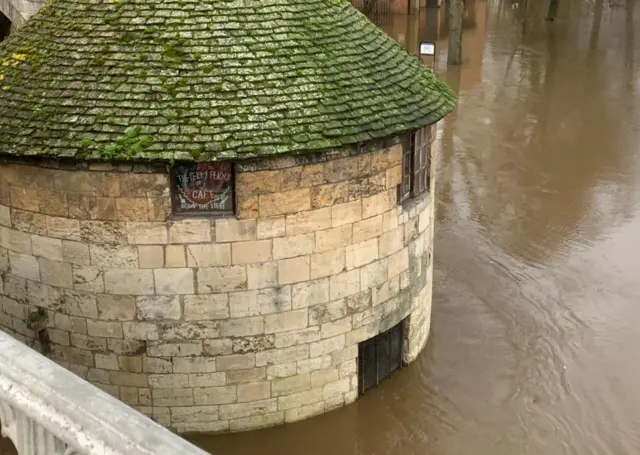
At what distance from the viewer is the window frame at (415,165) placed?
10.2m

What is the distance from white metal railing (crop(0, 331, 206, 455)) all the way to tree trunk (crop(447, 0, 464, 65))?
2650 centimetres

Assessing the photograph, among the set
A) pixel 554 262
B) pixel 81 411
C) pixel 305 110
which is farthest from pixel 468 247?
pixel 81 411

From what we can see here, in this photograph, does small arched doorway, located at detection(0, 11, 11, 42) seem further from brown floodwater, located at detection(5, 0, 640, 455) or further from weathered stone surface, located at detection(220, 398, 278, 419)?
weathered stone surface, located at detection(220, 398, 278, 419)

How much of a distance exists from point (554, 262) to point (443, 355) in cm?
472

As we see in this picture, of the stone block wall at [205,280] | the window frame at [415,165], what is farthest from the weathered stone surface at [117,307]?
the window frame at [415,165]

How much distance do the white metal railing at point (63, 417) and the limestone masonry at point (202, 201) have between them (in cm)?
490

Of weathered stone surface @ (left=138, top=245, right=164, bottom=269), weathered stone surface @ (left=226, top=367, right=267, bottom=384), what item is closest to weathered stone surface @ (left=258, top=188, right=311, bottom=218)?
weathered stone surface @ (left=138, top=245, right=164, bottom=269)

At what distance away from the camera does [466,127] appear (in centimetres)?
2423

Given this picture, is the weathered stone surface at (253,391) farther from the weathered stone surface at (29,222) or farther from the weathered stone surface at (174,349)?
the weathered stone surface at (29,222)

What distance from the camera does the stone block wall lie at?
8.92 m

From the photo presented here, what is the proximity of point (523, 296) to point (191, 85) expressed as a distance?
795 cm

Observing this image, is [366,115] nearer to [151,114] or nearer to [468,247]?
[151,114]

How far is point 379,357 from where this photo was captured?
36.1ft

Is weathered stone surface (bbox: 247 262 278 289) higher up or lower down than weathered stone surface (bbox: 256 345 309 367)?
higher up
